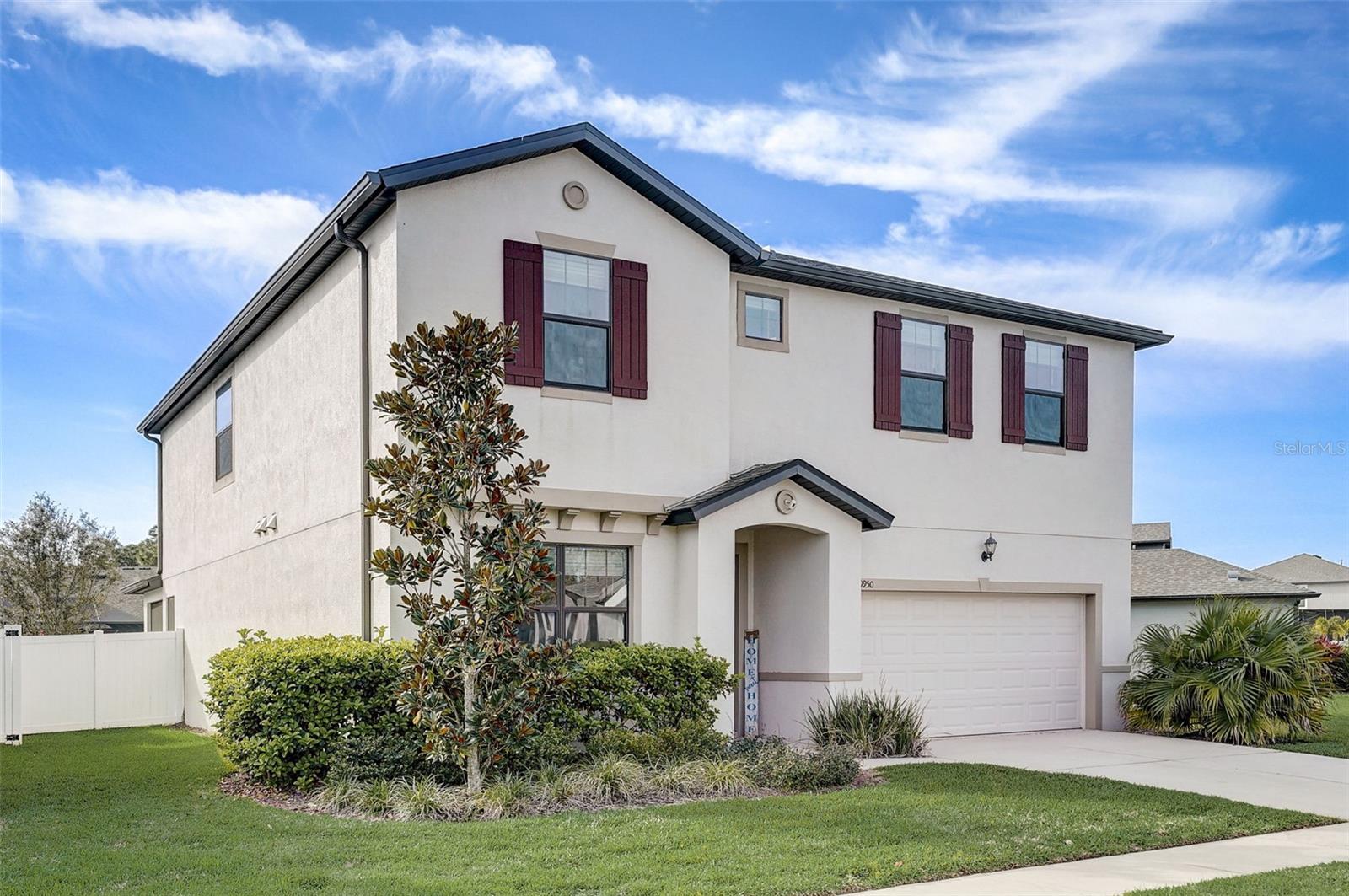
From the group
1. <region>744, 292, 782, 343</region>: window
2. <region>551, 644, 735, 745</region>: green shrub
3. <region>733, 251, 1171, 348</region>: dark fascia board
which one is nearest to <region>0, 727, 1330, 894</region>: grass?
<region>551, 644, 735, 745</region>: green shrub

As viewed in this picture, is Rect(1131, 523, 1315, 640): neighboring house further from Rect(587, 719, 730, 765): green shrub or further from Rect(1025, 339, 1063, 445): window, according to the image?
Rect(587, 719, 730, 765): green shrub

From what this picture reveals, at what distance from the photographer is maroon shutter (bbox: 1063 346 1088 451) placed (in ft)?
59.7

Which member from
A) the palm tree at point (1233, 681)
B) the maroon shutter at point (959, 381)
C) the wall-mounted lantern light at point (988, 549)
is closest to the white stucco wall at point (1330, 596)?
the palm tree at point (1233, 681)

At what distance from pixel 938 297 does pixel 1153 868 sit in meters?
9.79

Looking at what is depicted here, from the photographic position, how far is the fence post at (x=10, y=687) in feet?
56.4

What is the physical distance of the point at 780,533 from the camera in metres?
15.4

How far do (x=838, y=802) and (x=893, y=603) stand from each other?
650 cm

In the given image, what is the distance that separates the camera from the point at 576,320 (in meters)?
13.5

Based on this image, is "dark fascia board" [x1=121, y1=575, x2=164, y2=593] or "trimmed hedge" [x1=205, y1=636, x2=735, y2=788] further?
"dark fascia board" [x1=121, y1=575, x2=164, y2=593]

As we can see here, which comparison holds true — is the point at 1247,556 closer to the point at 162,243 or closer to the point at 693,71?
the point at 693,71

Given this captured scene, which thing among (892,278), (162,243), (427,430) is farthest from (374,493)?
(162,243)

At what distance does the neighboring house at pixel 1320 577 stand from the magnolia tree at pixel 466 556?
49918mm

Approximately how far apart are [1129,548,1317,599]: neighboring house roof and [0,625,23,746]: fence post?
72.7 feet

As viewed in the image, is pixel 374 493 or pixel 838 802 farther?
pixel 374 493
